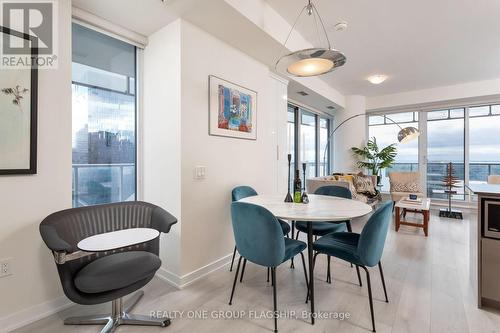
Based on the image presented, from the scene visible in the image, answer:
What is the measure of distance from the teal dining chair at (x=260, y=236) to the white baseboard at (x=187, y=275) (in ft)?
2.59

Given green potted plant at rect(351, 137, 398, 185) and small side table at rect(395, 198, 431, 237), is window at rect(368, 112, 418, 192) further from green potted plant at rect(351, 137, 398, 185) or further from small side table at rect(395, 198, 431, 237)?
small side table at rect(395, 198, 431, 237)

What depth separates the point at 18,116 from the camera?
65.8 inches

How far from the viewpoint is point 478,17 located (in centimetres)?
283

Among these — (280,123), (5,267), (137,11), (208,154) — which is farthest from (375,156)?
(5,267)

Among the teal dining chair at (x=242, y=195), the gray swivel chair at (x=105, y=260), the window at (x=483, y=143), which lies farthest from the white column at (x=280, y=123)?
the window at (x=483, y=143)

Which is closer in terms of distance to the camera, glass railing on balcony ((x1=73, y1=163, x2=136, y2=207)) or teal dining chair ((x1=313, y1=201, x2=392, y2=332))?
teal dining chair ((x1=313, y1=201, x2=392, y2=332))

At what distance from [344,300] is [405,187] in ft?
13.8

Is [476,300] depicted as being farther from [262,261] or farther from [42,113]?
[42,113]

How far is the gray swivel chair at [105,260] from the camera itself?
143cm

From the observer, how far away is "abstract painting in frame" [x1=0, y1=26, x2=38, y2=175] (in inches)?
63.7

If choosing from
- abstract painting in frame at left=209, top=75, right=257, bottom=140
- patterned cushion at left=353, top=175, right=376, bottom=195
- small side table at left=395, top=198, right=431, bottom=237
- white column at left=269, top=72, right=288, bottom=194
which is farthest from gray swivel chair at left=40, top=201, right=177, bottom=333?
patterned cushion at left=353, top=175, right=376, bottom=195

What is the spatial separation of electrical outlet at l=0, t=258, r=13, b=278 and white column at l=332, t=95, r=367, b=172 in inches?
243

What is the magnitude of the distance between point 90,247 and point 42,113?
1.10 metres

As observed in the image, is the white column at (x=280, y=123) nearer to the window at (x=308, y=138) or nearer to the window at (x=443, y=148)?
the window at (x=308, y=138)
